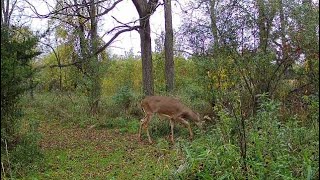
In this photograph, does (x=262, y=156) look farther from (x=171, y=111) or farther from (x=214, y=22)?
(x=214, y=22)

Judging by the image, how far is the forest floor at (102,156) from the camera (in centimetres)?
736

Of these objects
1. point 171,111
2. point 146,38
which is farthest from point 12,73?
point 146,38

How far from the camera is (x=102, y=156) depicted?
9.79 meters

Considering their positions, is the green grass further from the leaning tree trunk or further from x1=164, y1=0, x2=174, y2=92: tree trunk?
x1=164, y1=0, x2=174, y2=92: tree trunk

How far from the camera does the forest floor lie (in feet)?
24.2

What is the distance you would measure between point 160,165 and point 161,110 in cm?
507

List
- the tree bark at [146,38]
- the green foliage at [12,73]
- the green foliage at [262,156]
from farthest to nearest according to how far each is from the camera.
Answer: the tree bark at [146,38] → the green foliage at [12,73] → the green foliage at [262,156]

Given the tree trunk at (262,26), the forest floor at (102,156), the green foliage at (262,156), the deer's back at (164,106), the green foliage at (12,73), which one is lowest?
the forest floor at (102,156)

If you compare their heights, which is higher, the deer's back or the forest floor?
the deer's back

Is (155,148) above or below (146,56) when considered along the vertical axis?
below

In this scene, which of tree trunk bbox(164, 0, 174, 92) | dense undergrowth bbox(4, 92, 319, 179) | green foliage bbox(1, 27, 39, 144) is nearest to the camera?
dense undergrowth bbox(4, 92, 319, 179)

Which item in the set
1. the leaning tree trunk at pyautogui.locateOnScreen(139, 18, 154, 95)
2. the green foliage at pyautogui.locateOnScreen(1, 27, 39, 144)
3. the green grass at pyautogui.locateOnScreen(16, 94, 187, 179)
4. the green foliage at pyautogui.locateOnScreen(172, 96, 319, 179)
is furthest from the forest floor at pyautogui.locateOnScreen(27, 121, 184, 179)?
the leaning tree trunk at pyautogui.locateOnScreen(139, 18, 154, 95)

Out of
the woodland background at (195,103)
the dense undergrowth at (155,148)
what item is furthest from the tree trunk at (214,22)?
the dense undergrowth at (155,148)

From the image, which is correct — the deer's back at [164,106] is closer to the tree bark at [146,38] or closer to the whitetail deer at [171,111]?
the whitetail deer at [171,111]
